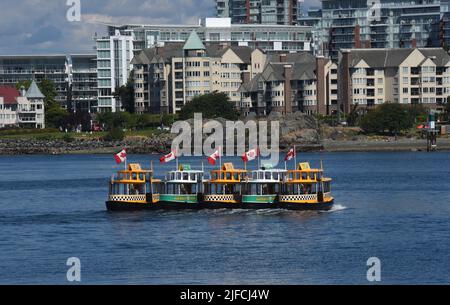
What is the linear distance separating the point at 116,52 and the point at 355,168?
92285 mm

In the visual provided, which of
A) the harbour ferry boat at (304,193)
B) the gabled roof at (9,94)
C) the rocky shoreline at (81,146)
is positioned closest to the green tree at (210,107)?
the rocky shoreline at (81,146)

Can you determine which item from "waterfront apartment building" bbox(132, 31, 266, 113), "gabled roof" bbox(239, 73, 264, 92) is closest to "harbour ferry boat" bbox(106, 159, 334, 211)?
"gabled roof" bbox(239, 73, 264, 92)

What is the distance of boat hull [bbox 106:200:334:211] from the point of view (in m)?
68.7

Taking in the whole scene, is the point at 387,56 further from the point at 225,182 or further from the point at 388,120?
the point at 225,182

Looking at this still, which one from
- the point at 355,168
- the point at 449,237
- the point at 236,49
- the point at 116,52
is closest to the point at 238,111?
the point at 236,49

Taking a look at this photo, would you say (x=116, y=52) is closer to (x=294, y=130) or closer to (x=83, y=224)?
(x=294, y=130)

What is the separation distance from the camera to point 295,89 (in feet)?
551

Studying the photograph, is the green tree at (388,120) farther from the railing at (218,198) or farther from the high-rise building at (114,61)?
the railing at (218,198)

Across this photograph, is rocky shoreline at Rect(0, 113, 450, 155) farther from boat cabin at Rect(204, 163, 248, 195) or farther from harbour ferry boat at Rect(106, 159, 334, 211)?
harbour ferry boat at Rect(106, 159, 334, 211)

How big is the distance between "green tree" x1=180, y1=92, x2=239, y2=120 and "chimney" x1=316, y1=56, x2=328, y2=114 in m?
12.5

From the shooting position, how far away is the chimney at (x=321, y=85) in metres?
165

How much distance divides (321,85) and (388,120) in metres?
20.0

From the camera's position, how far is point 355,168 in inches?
4432

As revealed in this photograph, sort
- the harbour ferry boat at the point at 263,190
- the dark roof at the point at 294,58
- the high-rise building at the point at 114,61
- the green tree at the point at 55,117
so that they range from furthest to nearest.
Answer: the high-rise building at the point at 114,61, the green tree at the point at 55,117, the dark roof at the point at 294,58, the harbour ferry boat at the point at 263,190
